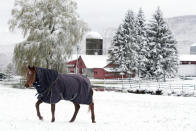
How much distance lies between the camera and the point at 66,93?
1064 cm

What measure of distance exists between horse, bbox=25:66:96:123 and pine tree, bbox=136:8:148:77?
41.7 m

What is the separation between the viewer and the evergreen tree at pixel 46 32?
108 ft

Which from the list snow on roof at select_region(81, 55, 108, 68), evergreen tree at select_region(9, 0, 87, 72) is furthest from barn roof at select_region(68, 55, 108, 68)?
evergreen tree at select_region(9, 0, 87, 72)

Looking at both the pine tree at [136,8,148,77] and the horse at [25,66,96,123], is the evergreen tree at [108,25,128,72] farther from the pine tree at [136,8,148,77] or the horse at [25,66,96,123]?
the horse at [25,66,96,123]

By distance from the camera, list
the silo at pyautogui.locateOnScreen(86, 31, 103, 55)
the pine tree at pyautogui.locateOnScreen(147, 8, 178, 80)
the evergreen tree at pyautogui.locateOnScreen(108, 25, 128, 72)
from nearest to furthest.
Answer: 1. the pine tree at pyautogui.locateOnScreen(147, 8, 178, 80)
2. the evergreen tree at pyautogui.locateOnScreen(108, 25, 128, 72)
3. the silo at pyautogui.locateOnScreen(86, 31, 103, 55)

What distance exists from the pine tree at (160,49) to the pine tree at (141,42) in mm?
1257

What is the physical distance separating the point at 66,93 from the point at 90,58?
58234 millimetres

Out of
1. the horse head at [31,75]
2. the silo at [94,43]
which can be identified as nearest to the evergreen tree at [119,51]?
the silo at [94,43]

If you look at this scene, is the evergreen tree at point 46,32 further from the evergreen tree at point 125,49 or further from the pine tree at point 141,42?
the pine tree at point 141,42

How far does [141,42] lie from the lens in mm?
56000

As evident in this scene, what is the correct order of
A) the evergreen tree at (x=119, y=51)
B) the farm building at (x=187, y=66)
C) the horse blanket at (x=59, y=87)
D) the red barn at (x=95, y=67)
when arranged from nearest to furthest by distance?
the horse blanket at (x=59, y=87), the evergreen tree at (x=119, y=51), the red barn at (x=95, y=67), the farm building at (x=187, y=66)

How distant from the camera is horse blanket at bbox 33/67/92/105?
10133 mm

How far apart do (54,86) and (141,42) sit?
46.9 meters

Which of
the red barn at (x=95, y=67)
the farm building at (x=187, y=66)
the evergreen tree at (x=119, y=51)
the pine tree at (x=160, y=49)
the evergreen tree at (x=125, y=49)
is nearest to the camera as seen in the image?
the pine tree at (x=160, y=49)
